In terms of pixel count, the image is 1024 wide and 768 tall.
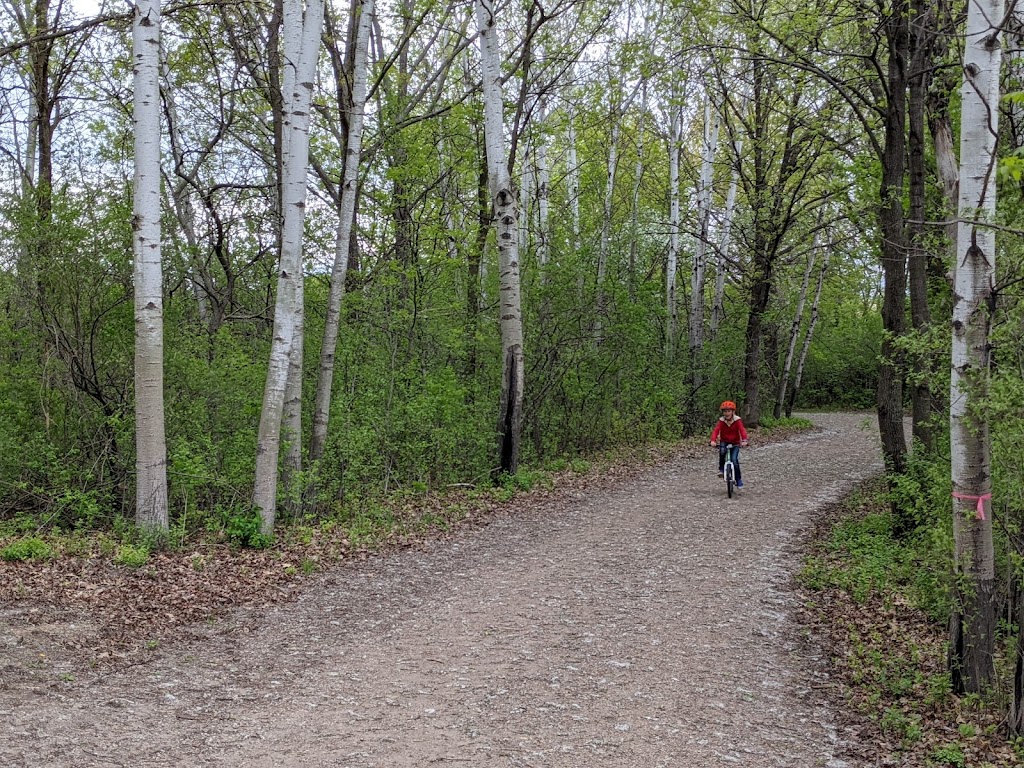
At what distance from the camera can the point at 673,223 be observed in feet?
65.7

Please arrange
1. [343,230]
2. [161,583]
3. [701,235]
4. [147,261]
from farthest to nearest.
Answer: [701,235] → [343,230] → [147,261] → [161,583]

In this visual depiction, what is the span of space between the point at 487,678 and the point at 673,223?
53.5ft

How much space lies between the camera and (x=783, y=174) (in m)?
20.3

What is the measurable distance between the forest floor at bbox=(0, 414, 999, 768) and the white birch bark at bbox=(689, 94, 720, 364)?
11.8m

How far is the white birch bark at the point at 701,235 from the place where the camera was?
1970cm

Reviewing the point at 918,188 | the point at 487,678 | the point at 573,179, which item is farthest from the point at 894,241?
the point at 573,179

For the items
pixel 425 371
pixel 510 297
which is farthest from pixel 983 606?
pixel 425 371

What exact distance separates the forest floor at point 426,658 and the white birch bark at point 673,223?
11926 millimetres

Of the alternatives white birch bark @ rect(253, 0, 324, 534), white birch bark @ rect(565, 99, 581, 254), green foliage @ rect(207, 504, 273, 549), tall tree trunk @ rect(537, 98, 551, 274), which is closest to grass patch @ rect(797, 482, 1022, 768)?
green foliage @ rect(207, 504, 273, 549)

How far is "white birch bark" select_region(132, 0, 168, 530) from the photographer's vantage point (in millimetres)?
7727

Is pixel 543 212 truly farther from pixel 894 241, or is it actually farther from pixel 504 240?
pixel 894 241

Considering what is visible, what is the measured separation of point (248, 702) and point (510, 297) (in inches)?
326

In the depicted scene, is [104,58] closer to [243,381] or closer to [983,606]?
[243,381]

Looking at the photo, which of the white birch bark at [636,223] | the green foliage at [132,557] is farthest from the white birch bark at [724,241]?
the green foliage at [132,557]
